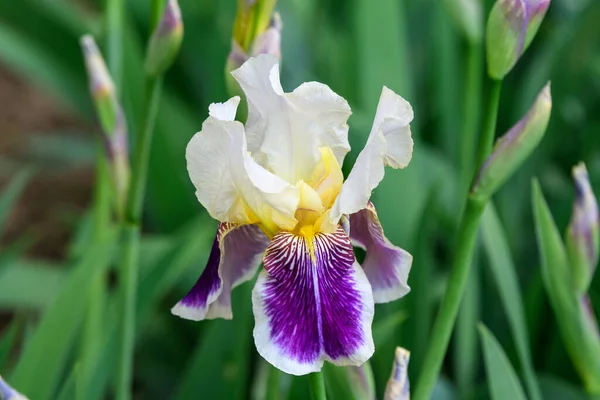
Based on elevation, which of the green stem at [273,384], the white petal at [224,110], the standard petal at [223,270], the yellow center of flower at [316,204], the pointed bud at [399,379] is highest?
the white petal at [224,110]

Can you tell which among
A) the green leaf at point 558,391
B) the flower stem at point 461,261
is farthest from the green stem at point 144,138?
the green leaf at point 558,391

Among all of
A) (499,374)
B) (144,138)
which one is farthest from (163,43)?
(499,374)

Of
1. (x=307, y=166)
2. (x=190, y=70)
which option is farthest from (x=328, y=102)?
(x=190, y=70)

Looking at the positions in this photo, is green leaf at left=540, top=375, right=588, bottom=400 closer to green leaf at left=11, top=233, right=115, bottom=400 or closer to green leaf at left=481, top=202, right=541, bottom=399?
green leaf at left=481, top=202, right=541, bottom=399

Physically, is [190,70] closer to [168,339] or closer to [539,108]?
[168,339]

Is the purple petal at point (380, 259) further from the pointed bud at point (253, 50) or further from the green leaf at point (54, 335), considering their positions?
the green leaf at point (54, 335)

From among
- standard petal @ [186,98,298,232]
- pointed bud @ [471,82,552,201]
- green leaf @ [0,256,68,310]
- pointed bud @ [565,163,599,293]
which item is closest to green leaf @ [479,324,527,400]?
pointed bud @ [565,163,599,293]
